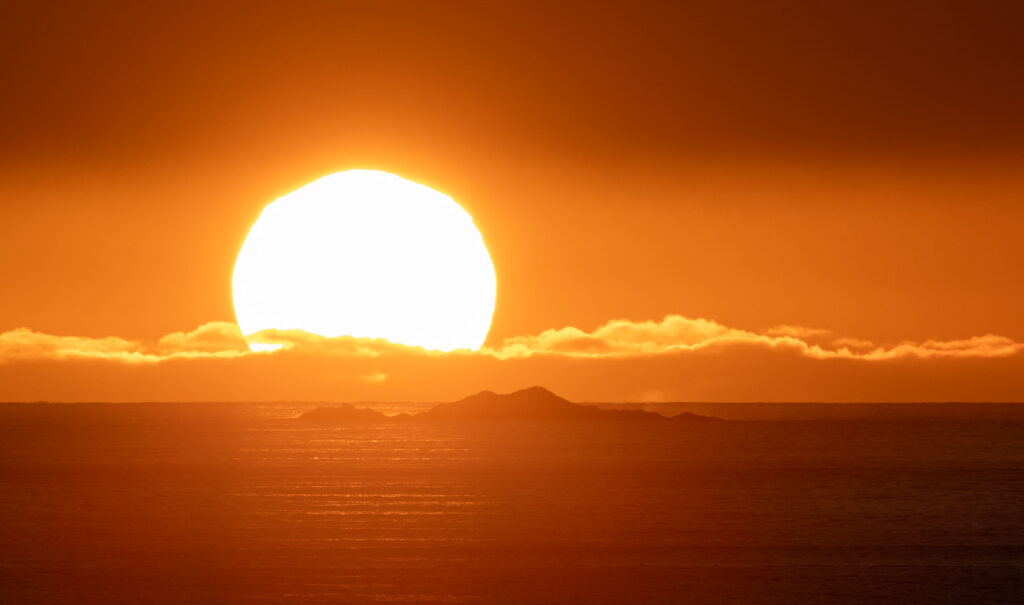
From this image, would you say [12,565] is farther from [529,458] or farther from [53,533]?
[529,458]

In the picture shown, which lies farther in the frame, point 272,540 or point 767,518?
point 767,518

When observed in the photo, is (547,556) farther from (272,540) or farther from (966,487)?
(966,487)

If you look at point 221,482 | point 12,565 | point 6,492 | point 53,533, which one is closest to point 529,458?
point 221,482

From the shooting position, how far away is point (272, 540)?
84250mm

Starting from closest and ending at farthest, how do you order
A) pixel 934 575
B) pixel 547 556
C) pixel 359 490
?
pixel 934 575 → pixel 547 556 → pixel 359 490

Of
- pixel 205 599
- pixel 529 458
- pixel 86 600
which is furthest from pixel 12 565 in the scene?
pixel 529 458

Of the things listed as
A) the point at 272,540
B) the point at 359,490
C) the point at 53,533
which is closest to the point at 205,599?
the point at 272,540

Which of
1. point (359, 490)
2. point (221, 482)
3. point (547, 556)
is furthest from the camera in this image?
point (221, 482)

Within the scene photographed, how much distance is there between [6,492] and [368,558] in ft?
252

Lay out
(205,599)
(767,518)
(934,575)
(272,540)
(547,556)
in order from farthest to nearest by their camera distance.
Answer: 1. (767,518)
2. (272,540)
3. (547,556)
4. (934,575)
5. (205,599)

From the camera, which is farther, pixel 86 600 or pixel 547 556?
pixel 547 556

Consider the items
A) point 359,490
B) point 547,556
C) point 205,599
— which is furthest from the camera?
point 359,490

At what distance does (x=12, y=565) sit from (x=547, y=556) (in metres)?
31.6

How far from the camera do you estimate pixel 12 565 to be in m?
72.8
